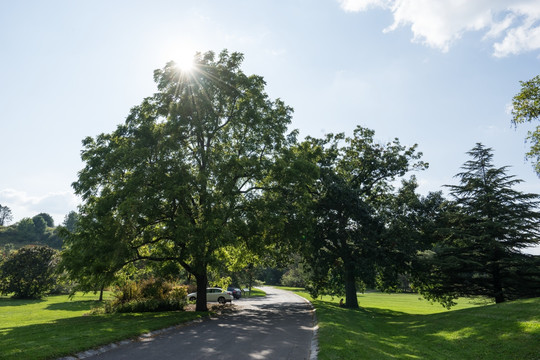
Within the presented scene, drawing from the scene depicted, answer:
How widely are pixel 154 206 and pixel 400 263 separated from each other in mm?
20497

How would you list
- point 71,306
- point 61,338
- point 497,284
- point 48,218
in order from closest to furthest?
point 61,338 < point 497,284 < point 71,306 < point 48,218

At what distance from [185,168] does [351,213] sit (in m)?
14.6

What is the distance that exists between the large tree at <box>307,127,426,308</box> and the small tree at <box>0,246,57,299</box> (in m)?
31.7

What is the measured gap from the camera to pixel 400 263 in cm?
2530

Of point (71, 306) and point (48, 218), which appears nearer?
point (71, 306)

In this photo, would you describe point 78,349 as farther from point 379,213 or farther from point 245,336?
point 379,213

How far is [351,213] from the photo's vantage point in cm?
2548

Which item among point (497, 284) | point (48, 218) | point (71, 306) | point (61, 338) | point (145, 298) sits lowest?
point (71, 306)

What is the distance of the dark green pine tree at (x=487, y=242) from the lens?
20.3 m

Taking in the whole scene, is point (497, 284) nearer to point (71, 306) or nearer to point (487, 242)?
point (487, 242)

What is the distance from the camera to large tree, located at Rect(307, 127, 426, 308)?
24984 mm

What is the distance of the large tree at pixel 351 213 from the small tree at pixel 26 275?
31698 mm

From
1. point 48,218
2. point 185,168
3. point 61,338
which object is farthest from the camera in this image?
point 48,218

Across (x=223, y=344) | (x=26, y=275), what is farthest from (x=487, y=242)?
(x=26, y=275)
